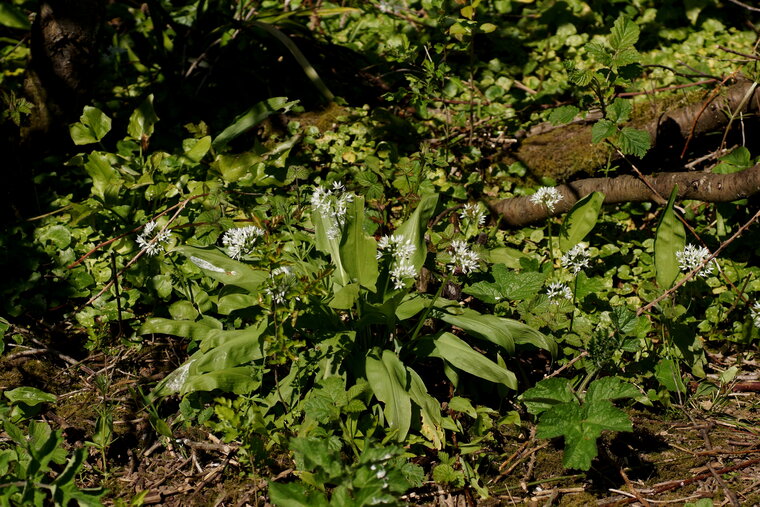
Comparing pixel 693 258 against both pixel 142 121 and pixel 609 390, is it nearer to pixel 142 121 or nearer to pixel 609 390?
pixel 609 390

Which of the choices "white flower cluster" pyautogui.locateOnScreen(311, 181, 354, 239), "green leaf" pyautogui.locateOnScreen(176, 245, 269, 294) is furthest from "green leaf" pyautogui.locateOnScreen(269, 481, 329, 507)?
"white flower cluster" pyautogui.locateOnScreen(311, 181, 354, 239)

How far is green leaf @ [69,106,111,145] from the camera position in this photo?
3475mm

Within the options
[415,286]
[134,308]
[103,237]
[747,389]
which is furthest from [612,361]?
[103,237]

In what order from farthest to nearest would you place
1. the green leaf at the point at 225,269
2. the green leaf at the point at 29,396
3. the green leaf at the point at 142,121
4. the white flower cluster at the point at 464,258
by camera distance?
the green leaf at the point at 142,121 → the green leaf at the point at 225,269 → the green leaf at the point at 29,396 → the white flower cluster at the point at 464,258

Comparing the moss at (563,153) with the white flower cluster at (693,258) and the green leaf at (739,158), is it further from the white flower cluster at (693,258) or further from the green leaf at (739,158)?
the white flower cluster at (693,258)

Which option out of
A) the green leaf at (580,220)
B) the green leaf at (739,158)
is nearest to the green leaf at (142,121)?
the green leaf at (580,220)

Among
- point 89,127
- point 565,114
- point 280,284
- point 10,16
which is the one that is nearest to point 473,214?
point 565,114

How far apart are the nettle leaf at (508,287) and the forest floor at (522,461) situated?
20.3 inches

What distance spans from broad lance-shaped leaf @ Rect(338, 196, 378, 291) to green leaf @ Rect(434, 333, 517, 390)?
36 cm

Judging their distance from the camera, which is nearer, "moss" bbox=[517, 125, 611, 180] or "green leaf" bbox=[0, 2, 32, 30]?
"moss" bbox=[517, 125, 611, 180]

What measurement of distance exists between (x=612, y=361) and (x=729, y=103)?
6.12 feet

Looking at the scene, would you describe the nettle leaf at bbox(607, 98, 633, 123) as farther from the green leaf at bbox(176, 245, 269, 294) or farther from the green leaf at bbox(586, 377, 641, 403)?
the green leaf at bbox(176, 245, 269, 294)

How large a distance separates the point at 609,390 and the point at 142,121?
2814 millimetres

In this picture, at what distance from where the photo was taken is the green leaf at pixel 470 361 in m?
2.37
